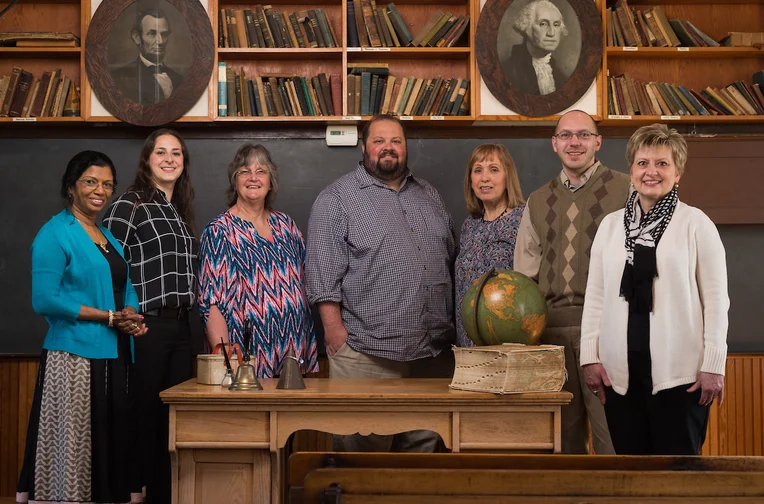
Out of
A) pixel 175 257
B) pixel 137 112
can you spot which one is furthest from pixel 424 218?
pixel 137 112

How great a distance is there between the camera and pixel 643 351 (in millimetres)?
2781

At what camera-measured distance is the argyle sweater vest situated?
342 centimetres

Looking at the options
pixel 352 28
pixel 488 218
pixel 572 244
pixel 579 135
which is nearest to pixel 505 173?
pixel 488 218

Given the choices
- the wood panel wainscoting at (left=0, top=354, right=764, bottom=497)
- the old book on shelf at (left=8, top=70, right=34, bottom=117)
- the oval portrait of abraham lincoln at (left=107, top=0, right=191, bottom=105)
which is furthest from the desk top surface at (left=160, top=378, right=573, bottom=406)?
the old book on shelf at (left=8, top=70, right=34, bottom=117)

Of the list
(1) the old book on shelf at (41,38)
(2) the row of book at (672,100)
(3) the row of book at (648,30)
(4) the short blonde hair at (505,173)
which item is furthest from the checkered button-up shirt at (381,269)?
(1) the old book on shelf at (41,38)

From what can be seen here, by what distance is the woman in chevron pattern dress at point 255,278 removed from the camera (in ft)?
12.5

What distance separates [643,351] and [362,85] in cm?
270

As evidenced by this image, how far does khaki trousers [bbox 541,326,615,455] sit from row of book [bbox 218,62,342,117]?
6.98ft

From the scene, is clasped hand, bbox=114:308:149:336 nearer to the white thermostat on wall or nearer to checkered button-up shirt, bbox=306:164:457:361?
checkered button-up shirt, bbox=306:164:457:361

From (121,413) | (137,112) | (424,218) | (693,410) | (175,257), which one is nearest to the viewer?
(693,410)

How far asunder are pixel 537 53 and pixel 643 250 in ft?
7.98

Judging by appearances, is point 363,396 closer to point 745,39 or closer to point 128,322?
point 128,322

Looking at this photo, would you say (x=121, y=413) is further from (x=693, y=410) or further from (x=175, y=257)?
(x=693, y=410)

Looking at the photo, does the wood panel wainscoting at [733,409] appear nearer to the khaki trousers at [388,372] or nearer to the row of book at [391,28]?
the khaki trousers at [388,372]
